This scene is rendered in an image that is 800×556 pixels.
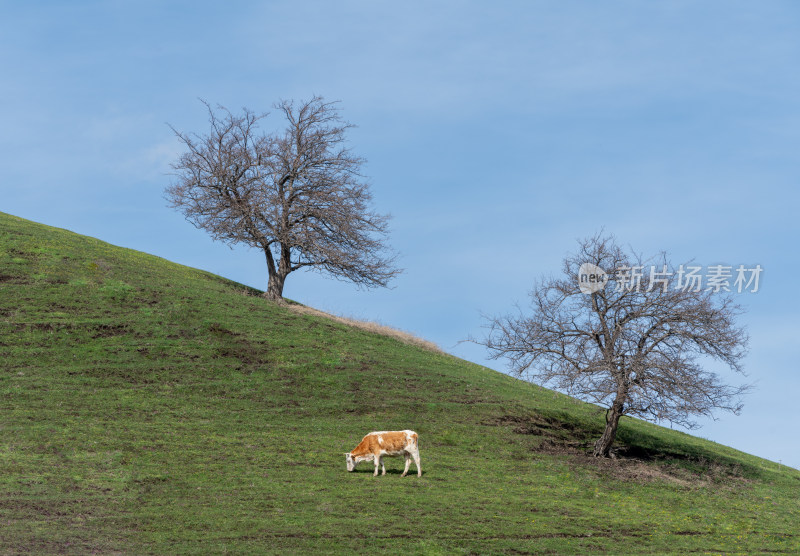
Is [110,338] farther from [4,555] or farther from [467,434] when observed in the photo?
[4,555]

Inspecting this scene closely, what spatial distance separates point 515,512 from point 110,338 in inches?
1086

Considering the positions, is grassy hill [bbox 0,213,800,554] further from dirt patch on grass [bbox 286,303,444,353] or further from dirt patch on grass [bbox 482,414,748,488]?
dirt patch on grass [bbox 286,303,444,353]

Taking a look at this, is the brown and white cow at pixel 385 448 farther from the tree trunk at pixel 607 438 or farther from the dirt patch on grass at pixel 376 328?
the dirt patch on grass at pixel 376 328

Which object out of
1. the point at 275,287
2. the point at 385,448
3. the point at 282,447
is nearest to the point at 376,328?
the point at 275,287

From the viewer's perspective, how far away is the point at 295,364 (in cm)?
4228

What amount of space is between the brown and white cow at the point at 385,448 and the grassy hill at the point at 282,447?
0.67 meters

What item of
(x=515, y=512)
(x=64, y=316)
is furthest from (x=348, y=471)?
(x=64, y=316)

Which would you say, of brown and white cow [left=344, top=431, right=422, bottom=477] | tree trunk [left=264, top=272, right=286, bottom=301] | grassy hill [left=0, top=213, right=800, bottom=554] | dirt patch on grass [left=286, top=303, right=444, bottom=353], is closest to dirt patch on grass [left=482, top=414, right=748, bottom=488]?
grassy hill [left=0, top=213, right=800, bottom=554]

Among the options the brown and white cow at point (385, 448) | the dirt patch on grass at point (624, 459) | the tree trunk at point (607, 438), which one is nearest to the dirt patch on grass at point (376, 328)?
the dirt patch on grass at point (624, 459)

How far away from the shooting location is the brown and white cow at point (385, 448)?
91.0 feet

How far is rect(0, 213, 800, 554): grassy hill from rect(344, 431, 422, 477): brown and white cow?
2.19ft

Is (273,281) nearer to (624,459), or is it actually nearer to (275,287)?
(275,287)

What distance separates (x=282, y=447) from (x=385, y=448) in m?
5.06

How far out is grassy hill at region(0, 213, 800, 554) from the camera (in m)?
22.0
